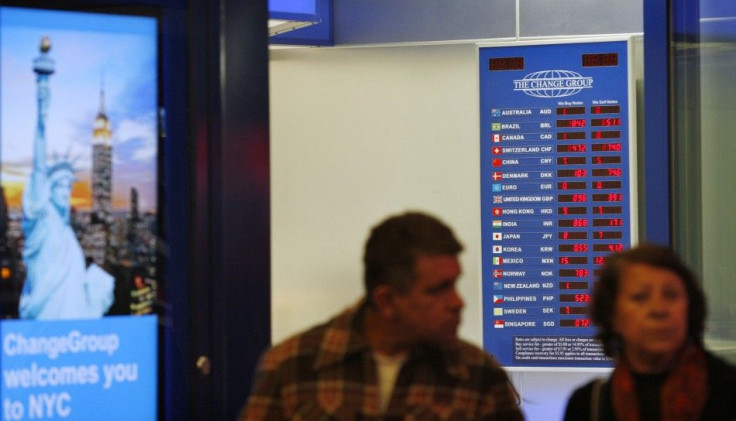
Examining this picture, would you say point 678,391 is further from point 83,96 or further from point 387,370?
point 83,96

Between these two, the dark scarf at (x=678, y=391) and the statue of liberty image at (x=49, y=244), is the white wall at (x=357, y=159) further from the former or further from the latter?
the dark scarf at (x=678, y=391)

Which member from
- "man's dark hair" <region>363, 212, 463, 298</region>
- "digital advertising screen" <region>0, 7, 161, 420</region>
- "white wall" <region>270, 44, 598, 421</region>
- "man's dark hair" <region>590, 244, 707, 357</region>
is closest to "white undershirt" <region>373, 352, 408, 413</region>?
"man's dark hair" <region>363, 212, 463, 298</region>

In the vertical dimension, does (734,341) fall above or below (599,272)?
below

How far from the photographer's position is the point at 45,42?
3.37 m

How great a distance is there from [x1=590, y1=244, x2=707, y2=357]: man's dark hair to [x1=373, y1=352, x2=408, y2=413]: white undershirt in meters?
0.38

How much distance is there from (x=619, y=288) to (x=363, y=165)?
136 inches

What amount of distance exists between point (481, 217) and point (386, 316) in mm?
3531

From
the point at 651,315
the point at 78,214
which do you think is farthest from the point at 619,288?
the point at 78,214

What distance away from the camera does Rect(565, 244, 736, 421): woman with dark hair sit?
2043mm

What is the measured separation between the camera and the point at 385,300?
2.13 metres

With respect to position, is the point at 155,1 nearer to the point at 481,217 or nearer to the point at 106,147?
the point at 106,147

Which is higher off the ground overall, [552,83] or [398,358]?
[552,83]

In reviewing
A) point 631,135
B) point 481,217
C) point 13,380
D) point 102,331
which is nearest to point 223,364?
point 102,331

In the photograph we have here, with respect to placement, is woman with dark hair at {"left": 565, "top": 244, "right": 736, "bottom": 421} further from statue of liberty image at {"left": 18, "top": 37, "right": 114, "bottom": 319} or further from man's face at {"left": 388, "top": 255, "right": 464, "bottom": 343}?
statue of liberty image at {"left": 18, "top": 37, "right": 114, "bottom": 319}
